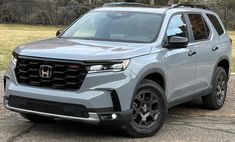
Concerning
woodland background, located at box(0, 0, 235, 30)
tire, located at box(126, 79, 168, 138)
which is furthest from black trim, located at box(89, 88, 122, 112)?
woodland background, located at box(0, 0, 235, 30)

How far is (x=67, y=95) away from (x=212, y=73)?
3.28 metres

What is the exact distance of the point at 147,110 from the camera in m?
6.95

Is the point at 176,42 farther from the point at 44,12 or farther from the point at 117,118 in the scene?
the point at 44,12

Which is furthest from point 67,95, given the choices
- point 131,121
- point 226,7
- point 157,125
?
point 226,7

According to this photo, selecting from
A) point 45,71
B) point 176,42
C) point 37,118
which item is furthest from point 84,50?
point 37,118

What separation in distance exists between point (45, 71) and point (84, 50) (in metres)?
0.54

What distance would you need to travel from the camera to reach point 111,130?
23.7 ft

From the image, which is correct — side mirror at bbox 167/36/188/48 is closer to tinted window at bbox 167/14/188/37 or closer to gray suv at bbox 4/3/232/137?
gray suv at bbox 4/3/232/137

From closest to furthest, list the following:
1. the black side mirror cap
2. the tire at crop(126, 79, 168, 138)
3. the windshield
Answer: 1. the tire at crop(126, 79, 168, 138)
2. the black side mirror cap
3. the windshield

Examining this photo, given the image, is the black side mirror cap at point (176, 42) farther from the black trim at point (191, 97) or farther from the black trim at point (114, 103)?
the black trim at point (114, 103)

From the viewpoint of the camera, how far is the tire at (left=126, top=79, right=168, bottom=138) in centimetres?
676

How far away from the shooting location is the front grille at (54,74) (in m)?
6.32

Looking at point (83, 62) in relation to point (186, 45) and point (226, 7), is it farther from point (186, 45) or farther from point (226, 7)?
point (226, 7)

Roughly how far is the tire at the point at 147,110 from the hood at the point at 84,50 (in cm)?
47
